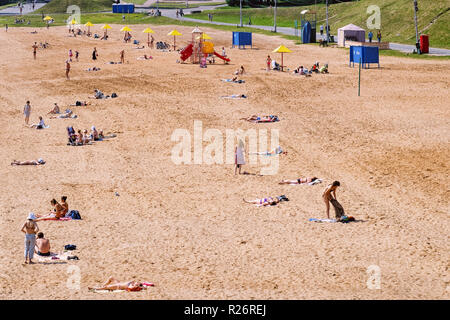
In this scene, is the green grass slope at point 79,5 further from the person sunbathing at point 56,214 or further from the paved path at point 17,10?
the person sunbathing at point 56,214

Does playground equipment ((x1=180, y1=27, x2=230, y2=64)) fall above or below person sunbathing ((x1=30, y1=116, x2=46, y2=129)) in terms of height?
above

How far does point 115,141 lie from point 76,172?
16.9 ft

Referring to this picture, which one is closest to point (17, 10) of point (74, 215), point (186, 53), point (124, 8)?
point (124, 8)

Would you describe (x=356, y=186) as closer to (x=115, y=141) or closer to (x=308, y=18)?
(x=115, y=141)

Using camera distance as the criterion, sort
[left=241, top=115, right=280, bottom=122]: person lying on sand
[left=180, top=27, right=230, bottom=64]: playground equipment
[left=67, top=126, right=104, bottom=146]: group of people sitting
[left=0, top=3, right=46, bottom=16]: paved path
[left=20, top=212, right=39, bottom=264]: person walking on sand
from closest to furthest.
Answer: [left=20, top=212, right=39, bottom=264]: person walking on sand → [left=67, top=126, right=104, bottom=146]: group of people sitting → [left=241, top=115, right=280, bottom=122]: person lying on sand → [left=180, top=27, right=230, bottom=64]: playground equipment → [left=0, top=3, right=46, bottom=16]: paved path

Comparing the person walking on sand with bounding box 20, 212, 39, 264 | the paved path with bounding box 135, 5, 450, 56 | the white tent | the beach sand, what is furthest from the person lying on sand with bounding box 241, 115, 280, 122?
the white tent

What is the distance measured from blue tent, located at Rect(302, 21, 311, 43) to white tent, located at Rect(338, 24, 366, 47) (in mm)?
4653

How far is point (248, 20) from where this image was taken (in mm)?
102125

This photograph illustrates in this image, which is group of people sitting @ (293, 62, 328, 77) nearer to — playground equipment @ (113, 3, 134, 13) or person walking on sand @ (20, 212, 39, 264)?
person walking on sand @ (20, 212, 39, 264)

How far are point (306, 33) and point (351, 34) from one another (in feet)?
20.0

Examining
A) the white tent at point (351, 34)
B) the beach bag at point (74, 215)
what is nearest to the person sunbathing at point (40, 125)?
the beach bag at point (74, 215)

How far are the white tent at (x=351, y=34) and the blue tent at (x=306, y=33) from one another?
465 cm

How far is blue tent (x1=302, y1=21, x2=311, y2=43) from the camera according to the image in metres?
70.1

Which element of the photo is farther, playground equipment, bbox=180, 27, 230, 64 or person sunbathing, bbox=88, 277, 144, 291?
playground equipment, bbox=180, 27, 230, 64
